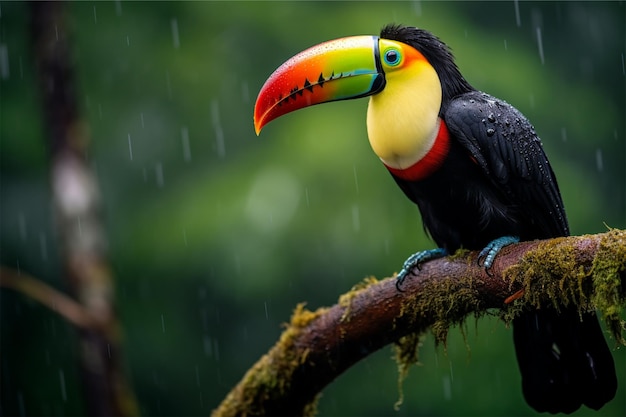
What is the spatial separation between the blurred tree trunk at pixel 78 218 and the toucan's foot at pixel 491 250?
313 cm

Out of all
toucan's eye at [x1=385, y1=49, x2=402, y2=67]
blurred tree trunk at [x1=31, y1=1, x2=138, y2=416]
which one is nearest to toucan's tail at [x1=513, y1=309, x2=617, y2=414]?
toucan's eye at [x1=385, y1=49, x2=402, y2=67]

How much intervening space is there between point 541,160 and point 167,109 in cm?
504

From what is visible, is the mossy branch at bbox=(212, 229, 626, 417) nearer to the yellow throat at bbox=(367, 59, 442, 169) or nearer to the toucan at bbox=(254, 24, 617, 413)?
the toucan at bbox=(254, 24, 617, 413)

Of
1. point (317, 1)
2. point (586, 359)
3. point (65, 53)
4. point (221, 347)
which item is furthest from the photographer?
point (221, 347)

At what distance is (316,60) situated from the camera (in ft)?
12.3

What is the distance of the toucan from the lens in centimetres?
359

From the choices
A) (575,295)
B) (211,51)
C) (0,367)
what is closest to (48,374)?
(0,367)

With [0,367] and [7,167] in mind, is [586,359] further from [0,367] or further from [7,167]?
[0,367]

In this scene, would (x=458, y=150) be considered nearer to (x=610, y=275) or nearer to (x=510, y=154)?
(x=510, y=154)

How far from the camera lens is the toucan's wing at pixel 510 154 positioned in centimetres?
362

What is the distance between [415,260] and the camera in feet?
12.0

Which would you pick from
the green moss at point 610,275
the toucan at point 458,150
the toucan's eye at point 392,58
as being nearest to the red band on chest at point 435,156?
the toucan at point 458,150

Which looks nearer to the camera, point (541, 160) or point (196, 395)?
point (541, 160)

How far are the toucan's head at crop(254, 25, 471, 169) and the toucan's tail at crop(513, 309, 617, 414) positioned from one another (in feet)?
2.63
